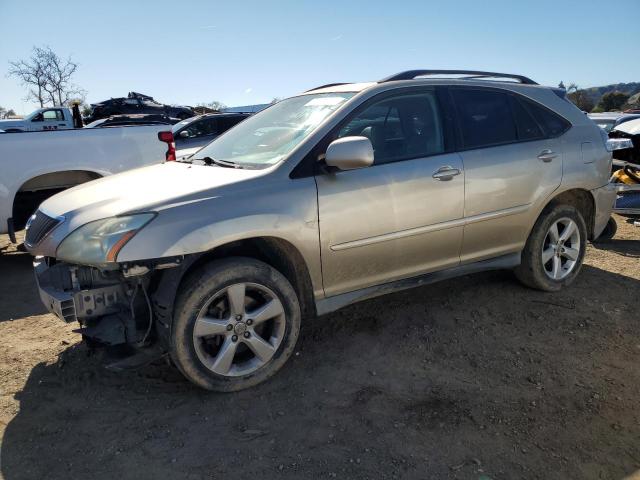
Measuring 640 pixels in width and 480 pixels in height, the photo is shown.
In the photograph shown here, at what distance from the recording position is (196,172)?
11.1ft

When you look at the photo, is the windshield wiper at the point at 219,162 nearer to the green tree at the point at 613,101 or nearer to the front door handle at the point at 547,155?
the front door handle at the point at 547,155

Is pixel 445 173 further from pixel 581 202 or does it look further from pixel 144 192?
pixel 144 192

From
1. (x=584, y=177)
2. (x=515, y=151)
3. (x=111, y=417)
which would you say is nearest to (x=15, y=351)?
(x=111, y=417)

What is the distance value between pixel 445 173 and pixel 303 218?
1.18 metres

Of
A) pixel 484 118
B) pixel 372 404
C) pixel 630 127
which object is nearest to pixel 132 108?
pixel 630 127

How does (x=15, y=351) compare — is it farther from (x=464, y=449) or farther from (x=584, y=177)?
(x=584, y=177)

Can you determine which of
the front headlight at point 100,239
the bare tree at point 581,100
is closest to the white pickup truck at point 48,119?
the front headlight at point 100,239

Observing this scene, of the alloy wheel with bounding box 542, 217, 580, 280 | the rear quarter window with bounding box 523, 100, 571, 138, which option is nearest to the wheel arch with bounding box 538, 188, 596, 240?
the alloy wheel with bounding box 542, 217, 580, 280

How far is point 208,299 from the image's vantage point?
2941 millimetres

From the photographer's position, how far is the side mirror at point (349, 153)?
10.1 feet

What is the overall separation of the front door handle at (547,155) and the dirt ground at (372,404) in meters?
1.21

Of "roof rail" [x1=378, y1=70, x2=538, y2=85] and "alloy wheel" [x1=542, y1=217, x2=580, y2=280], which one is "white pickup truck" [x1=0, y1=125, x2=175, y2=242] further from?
"alloy wheel" [x1=542, y1=217, x2=580, y2=280]

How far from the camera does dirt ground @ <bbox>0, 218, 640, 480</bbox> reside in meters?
2.49

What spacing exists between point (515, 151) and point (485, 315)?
1331 mm
